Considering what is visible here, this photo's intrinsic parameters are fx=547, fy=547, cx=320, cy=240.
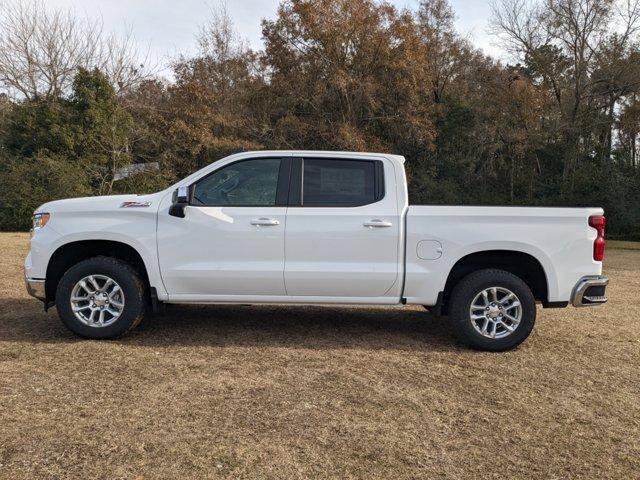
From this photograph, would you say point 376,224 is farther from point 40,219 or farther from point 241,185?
point 40,219

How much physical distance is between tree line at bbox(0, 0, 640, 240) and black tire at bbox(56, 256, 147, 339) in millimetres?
16541

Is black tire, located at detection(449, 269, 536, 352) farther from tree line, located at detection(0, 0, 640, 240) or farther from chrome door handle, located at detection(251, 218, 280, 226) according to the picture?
tree line, located at detection(0, 0, 640, 240)

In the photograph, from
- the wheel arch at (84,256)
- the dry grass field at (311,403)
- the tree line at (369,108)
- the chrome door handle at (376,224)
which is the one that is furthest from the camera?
the tree line at (369,108)

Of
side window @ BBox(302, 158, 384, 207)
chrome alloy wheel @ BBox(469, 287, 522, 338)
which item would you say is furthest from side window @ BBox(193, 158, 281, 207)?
chrome alloy wheel @ BBox(469, 287, 522, 338)

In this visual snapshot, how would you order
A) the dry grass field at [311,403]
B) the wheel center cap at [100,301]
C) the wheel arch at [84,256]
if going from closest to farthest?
the dry grass field at [311,403]
the wheel center cap at [100,301]
the wheel arch at [84,256]

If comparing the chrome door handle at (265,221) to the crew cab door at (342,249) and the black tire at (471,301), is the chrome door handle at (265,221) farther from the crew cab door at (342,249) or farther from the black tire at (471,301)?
the black tire at (471,301)

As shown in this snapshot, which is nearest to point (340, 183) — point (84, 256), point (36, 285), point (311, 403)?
point (311, 403)

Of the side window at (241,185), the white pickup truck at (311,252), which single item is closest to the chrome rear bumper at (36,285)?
the white pickup truck at (311,252)

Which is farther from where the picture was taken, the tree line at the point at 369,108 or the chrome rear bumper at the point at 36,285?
the tree line at the point at 369,108

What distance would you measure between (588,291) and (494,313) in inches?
35.7

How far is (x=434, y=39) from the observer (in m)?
29.6

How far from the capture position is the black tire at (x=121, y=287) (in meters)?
5.25

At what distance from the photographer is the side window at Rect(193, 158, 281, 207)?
5.35 m

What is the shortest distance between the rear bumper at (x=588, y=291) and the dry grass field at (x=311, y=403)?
1.78 feet
